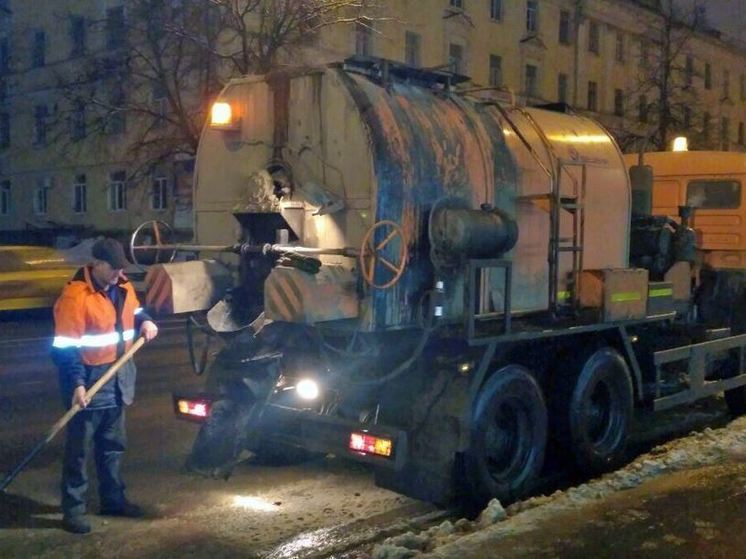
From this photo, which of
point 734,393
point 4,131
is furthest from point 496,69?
point 734,393

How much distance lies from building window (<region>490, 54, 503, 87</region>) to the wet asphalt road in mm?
33880

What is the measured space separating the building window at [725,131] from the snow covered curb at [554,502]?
4141 cm

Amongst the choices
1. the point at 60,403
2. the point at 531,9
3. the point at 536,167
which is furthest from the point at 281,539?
the point at 531,9

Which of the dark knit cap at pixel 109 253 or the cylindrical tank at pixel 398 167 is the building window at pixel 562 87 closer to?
the cylindrical tank at pixel 398 167

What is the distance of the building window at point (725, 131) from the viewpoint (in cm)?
4783

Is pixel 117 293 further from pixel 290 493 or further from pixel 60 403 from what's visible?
pixel 60 403

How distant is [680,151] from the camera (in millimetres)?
11344

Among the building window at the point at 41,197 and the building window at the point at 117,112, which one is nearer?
the building window at the point at 117,112

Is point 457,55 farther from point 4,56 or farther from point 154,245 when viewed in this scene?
point 154,245

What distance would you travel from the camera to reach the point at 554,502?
624 centimetres

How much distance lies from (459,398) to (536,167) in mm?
2131

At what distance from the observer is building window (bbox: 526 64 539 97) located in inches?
1688

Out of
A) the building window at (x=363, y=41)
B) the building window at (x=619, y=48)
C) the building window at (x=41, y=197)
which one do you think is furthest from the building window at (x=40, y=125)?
the building window at (x=619, y=48)

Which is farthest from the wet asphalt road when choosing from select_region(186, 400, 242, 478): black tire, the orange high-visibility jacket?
the orange high-visibility jacket
